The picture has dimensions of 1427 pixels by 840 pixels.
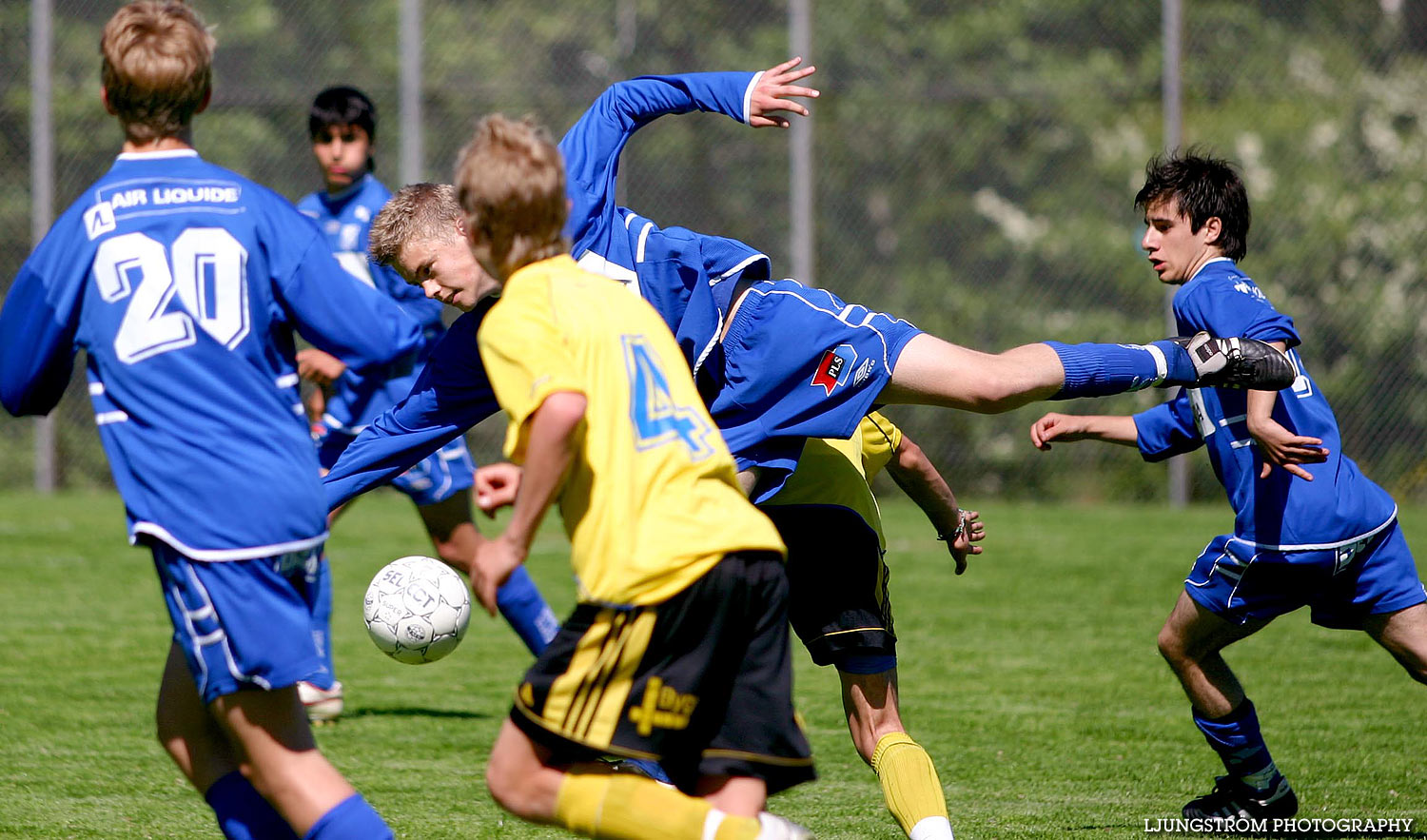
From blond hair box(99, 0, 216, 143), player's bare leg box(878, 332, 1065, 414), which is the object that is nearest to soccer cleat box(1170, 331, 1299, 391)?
player's bare leg box(878, 332, 1065, 414)

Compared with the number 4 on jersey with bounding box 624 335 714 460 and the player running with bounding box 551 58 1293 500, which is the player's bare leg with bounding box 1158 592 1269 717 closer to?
the player running with bounding box 551 58 1293 500

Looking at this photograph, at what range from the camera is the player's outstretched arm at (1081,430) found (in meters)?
4.55

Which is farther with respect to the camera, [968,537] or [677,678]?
[968,537]

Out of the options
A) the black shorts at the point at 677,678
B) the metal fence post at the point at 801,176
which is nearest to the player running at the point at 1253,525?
the black shorts at the point at 677,678

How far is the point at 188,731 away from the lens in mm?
3279

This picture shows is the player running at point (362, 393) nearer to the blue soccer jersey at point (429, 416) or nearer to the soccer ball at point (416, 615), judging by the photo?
the soccer ball at point (416, 615)

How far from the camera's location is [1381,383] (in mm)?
12969

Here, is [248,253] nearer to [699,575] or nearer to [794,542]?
[699,575]

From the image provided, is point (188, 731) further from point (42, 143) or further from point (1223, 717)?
point (42, 143)

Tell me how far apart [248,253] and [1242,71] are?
12.0 m

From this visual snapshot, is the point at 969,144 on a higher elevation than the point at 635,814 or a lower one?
higher

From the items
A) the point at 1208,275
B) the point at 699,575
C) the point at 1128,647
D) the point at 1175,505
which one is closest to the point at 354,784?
the point at 699,575

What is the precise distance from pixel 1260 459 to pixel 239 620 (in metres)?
2.85

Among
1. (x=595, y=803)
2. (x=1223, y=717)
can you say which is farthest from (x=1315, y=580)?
(x=595, y=803)
